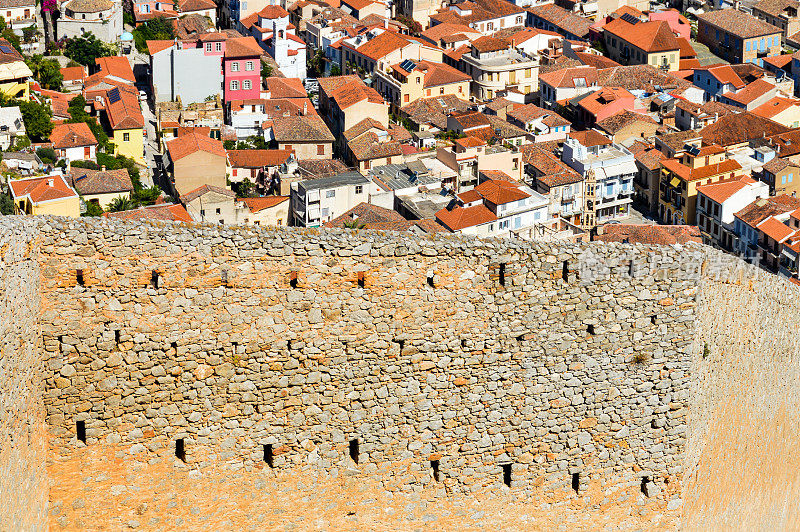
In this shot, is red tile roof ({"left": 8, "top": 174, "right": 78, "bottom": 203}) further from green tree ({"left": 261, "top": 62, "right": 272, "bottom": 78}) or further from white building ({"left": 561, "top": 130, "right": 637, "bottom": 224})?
green tree ({"left": 261, "top": 62, "right": 272, "bottom": 78})

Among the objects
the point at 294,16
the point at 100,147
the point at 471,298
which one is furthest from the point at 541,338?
the point at 294,16

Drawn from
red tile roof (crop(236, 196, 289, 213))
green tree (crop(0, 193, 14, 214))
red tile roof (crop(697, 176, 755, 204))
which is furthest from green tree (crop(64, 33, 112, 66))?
green tree (crop(0, 193, 14, 214))

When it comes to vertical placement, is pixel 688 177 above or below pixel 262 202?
below

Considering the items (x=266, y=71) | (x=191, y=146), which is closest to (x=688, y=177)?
(x=191, y=146)

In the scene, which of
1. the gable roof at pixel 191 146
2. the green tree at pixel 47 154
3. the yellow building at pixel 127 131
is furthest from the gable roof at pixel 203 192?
the yellow building at pixel 127 131

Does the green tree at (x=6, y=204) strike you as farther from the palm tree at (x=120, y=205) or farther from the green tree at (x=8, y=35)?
the green tree at (x=8, y=35)

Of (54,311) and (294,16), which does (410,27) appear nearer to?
(294,16)

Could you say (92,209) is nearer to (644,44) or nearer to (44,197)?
(44,197)
